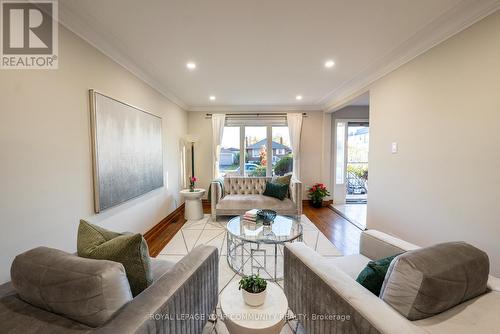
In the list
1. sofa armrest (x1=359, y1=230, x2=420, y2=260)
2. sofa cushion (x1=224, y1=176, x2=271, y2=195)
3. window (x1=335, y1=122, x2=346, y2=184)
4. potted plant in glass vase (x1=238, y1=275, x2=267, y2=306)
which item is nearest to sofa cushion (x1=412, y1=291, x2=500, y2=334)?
sofa armrest (x1=359, y1=230, x2=420, y2=260)

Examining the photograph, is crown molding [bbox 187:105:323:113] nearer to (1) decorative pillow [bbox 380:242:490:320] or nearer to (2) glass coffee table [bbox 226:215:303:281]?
(2) glass coffee table [bbox 226:215:303:281]

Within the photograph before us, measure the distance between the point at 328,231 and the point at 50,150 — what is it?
363cm

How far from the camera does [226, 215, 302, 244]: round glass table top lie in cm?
221

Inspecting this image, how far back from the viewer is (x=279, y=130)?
5.32m

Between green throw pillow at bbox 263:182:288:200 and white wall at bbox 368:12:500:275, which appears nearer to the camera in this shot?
white wall at bbox 368:12:500:275

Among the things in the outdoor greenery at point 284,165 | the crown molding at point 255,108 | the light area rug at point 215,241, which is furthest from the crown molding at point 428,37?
the light area rug at point 215,241

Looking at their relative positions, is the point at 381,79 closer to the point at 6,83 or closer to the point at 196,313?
the point at 196,313

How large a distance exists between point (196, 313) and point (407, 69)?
3.17 metres

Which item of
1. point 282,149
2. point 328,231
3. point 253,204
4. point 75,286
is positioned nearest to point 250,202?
point 253,204

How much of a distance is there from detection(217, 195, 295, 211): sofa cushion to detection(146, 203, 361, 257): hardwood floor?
0.67 metres

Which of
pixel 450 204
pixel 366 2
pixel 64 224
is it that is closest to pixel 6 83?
pixel 64 224

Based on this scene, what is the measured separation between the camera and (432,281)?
2.79 feet

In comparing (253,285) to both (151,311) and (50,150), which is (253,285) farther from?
(50,150)

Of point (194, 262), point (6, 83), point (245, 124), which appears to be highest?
point (245, 124)
